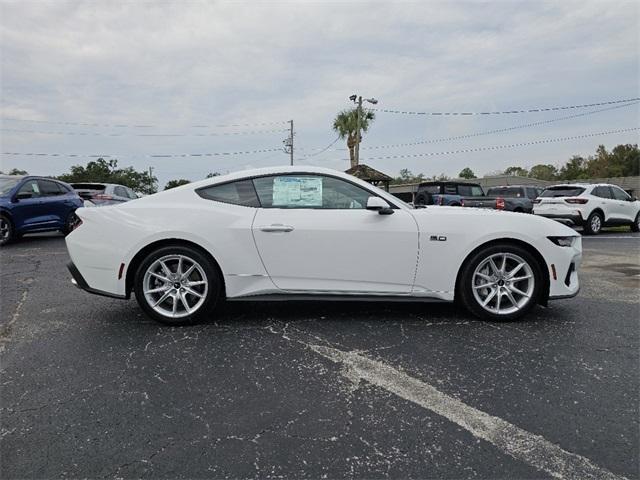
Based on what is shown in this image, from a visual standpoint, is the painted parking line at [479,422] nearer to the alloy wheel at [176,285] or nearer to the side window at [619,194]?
the alloy wheel at [176,285]

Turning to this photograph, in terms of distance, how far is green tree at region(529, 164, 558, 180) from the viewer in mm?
68225

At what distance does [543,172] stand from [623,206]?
6380cm

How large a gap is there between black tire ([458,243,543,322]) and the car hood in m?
0.18

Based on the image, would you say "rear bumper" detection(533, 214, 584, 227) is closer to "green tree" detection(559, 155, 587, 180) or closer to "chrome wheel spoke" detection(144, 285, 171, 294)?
"chrome wheel spoke" detection(144, 285, 171, 294)

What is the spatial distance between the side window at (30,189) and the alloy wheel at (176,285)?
780 cm

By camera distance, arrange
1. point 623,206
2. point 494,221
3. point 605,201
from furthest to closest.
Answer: point 623,206 < point 605,201 < point 494,221

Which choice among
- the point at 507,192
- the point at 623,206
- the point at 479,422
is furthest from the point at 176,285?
the point at 507,192

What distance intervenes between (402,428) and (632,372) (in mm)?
1760

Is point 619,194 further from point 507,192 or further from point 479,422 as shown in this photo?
point 479,422

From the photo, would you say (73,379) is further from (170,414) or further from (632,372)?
(632,372)

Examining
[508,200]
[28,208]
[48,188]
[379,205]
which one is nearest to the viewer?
[379,205]

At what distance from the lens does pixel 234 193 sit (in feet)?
13.0

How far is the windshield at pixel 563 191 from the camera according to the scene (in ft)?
43.0

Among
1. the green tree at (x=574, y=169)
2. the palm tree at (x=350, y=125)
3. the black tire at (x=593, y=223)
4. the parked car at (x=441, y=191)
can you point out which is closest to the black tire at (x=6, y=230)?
the parked car at (x=441, y=191)
